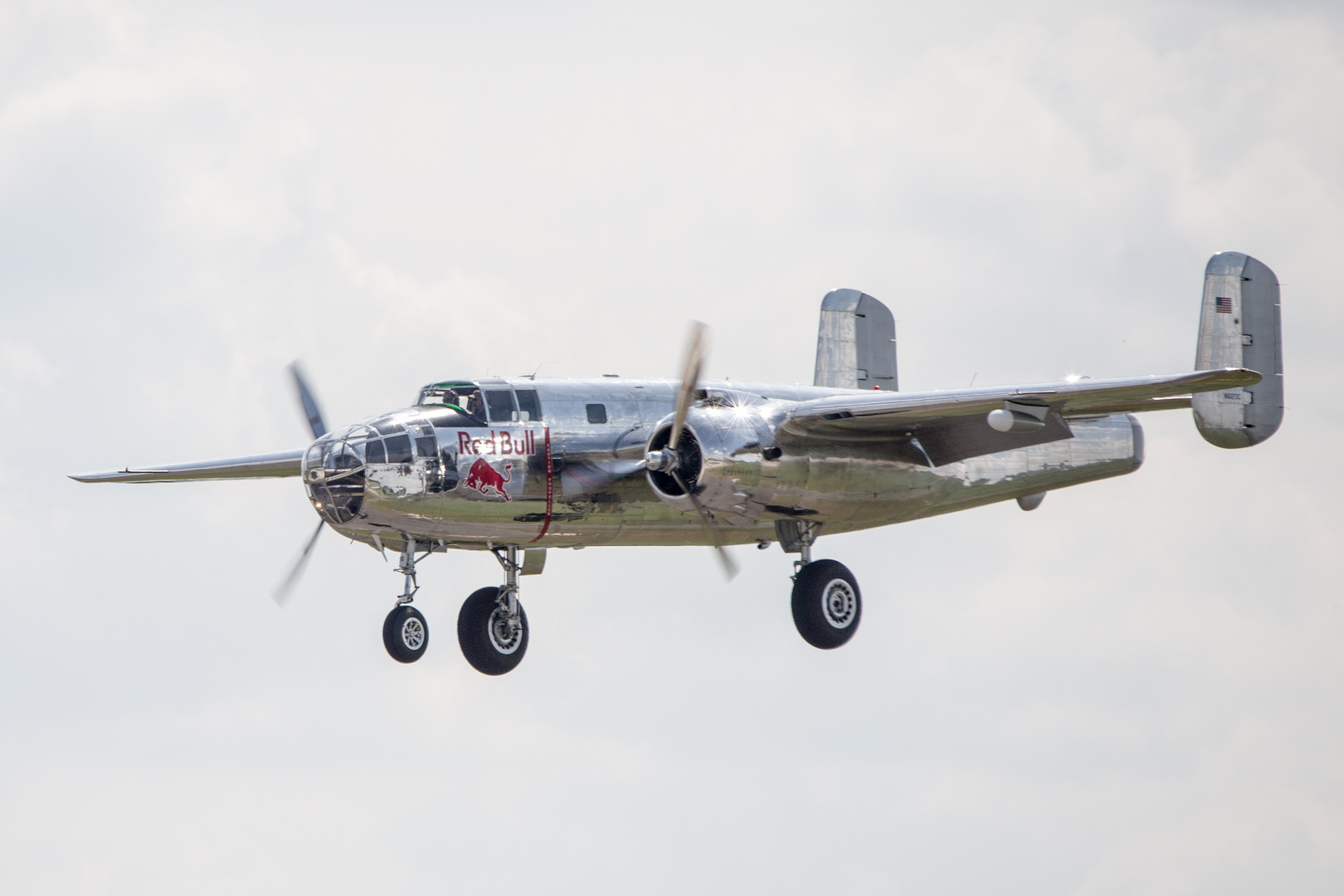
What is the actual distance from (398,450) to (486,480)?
4.06 feet

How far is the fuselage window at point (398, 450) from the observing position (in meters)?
23.7

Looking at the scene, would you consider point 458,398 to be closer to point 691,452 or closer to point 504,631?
point 691,452

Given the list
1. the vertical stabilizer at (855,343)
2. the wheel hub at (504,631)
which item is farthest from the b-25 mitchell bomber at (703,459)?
the vertical stabilizer at (855,343)

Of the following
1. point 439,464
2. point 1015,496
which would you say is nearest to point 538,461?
point 439,464

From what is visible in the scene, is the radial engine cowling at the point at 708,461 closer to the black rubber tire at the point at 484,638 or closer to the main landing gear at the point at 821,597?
the main landing gear at the point at 821,597

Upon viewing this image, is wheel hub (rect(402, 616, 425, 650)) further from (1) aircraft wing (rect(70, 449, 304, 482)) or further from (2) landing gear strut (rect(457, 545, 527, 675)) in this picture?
(1) aircraft wing (rect(70, 449, 304, 482))

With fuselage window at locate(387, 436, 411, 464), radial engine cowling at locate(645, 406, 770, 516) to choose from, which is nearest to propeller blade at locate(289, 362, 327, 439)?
fuselage window at locate(387, 436, 411, 464)

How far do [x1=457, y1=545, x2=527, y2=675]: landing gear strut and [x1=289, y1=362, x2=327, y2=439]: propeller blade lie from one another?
3.97 m

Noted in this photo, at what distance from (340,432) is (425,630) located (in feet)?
10.4

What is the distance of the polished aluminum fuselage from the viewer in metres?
23.9

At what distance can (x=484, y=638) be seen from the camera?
2611 centimetres

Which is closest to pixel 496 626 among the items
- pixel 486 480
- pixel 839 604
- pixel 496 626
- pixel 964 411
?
pixel 496 626

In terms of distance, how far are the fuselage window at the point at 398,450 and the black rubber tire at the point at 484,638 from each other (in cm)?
339

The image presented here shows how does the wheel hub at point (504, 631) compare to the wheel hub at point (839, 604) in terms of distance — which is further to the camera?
the wheel hub at point (504, 631)
